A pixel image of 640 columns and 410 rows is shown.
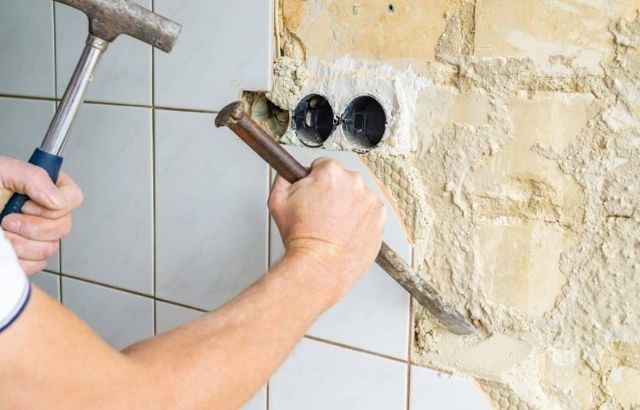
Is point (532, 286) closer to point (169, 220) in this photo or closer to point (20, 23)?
point (169, 220)

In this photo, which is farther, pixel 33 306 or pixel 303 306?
pixel 303 306

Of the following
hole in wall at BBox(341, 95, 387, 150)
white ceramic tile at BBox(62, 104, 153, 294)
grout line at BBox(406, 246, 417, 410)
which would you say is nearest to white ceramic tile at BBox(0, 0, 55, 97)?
white ceramic tile at BBox(62, 104, 153, 294)

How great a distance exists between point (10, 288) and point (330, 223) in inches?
11.5

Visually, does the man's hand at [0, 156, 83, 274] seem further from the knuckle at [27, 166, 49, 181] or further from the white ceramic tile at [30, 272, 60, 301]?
the white ceramic tile at [30, 272, 60, 301]

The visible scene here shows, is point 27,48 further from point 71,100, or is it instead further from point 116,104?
point 71,100

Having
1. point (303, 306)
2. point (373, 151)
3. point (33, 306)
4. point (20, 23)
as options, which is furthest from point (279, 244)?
point (20, 23)

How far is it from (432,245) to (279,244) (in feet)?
0.69

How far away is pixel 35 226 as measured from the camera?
29.5 inches

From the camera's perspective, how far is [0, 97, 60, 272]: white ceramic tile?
116 cm

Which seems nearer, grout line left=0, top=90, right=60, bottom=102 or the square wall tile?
the square wall tile

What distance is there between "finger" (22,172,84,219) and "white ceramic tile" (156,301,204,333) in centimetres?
30

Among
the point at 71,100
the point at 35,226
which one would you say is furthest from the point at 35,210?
the point at 71,100

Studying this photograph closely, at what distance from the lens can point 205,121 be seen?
968 millimetres

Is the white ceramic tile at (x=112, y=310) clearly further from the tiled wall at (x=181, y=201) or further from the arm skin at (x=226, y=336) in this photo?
the arm skin at (x=226, y=336)
